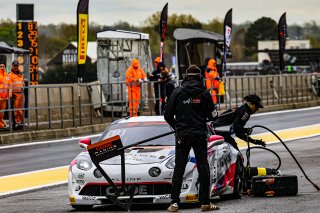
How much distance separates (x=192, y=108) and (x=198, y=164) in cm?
71

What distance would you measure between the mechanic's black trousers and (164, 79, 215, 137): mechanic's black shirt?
0.37 ft

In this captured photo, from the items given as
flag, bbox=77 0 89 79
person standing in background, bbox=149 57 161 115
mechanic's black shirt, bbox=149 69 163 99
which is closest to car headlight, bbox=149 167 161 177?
flag, bbox=77 0 89 79

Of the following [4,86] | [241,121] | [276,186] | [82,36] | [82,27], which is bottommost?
[276,186]

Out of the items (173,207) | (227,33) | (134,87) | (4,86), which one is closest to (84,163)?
(173,207)

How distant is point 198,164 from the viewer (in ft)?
42.2

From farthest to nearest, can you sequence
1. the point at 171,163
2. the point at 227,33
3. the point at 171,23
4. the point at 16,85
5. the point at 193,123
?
the point at 171,23
the point at 227,33
the point at 16,85
the point at 171,163
the point at 193,123

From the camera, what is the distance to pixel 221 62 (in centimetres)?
4519

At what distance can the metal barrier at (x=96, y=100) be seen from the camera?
3038 cm

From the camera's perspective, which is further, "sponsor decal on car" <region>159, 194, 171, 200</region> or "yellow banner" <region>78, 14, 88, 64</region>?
"yellow banner" <region>78, 14, 88, 64</region>

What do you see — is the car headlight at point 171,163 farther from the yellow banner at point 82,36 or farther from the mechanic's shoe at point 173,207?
the yellow banner at point 82,36

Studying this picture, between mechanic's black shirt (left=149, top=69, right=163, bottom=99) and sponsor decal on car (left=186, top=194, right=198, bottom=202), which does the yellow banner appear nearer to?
mechanic's black shirt (left=149, top=69, right=163, bottom=99)

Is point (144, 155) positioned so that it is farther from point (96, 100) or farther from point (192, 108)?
point (96, 100)

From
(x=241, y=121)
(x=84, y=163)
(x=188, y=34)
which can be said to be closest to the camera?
(x=84, y=163)

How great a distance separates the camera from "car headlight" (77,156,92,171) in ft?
43.8
